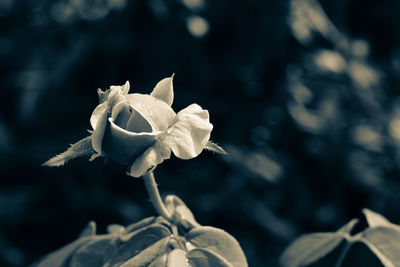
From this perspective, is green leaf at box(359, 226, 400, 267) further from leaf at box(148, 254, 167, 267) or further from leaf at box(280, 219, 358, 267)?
leaf at box(148, 254, 167, 267)

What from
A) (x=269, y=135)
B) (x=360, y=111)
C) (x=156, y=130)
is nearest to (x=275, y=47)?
(x=269, y=135)

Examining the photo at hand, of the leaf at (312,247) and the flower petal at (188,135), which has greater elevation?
the flower petal at (188,135)

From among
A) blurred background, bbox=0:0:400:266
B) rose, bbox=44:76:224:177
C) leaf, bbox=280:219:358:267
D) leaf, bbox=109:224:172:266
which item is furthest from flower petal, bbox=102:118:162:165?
blurred background, bbox=0:0:400:266

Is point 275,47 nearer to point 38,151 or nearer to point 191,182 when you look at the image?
point 191,182

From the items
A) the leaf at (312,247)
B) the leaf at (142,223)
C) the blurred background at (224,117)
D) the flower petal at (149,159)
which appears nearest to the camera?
the flower petal at (149,159)

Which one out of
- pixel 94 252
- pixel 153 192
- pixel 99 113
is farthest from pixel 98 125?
pixel 94 252

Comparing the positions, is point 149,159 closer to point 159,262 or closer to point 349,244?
point 159,262

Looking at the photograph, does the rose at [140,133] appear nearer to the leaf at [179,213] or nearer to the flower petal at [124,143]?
the flower petal at [124,143]

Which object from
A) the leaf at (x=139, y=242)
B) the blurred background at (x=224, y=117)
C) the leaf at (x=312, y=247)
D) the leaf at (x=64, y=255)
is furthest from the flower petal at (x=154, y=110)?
the blurred background at (x=224, y=117)
